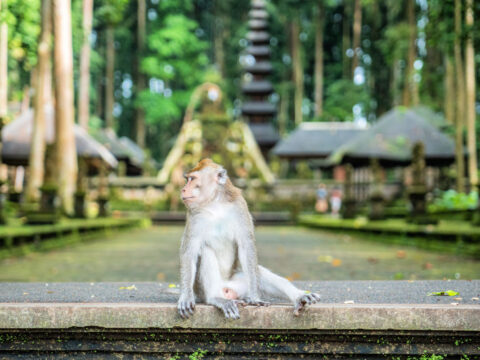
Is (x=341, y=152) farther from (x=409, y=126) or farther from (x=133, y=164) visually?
(x=133, y=164)

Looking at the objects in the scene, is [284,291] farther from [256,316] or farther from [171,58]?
[171,58]

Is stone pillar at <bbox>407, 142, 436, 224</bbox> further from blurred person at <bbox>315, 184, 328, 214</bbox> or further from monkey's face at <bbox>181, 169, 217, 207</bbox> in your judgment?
blurred person at <bbox>315, 184, 328, 214</bbox>

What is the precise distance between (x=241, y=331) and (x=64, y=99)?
16.1m

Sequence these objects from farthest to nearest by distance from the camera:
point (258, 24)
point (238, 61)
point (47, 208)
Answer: point (238, 61), point (258, 24), point (47, 208)

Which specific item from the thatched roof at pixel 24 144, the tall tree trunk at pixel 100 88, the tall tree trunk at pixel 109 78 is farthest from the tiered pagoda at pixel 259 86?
the thatched roof at pixel 24 144

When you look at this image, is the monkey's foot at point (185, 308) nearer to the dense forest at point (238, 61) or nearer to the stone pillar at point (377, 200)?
the stone pillar at point (377, 200)

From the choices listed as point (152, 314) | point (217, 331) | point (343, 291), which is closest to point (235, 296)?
point (217, 331)

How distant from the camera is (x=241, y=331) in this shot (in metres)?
3.51

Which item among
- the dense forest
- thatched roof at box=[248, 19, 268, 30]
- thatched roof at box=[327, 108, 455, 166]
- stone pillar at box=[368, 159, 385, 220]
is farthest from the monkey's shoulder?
thatched roof at box=[248, 19, 268, 30]

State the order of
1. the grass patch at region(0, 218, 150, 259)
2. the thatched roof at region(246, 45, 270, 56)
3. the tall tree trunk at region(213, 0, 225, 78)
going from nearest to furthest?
1. the grass patch at region(0, 218, 150, 259)
2. the thatched roof at region(246, 45, 270, 56)
3. the tall tree trunk at region(213, 0, 225, 78)

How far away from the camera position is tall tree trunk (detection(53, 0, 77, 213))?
17828 millimetres

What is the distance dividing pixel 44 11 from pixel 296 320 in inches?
675

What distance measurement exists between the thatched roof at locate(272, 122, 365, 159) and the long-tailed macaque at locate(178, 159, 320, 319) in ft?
104

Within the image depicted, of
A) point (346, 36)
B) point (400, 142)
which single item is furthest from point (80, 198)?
point (346, 36)
